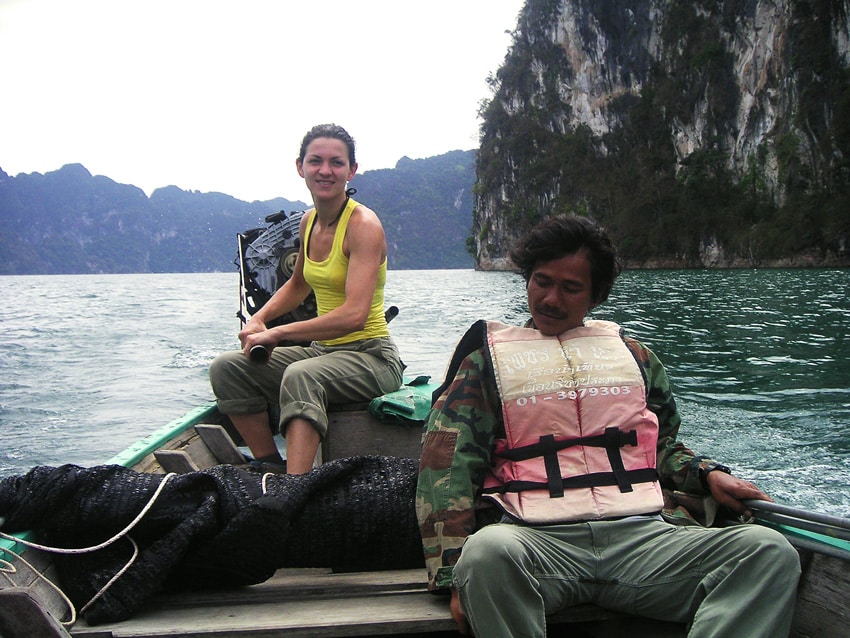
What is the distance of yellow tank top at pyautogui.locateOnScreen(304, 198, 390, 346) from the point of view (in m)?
2.95

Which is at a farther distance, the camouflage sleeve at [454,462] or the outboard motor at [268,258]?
the outboard motor at [268,258]

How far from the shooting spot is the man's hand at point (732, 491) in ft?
5.98

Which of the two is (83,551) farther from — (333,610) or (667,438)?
(667,438)

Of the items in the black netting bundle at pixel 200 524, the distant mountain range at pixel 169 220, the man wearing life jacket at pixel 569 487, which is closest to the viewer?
the man wearing life jacket at pixel 569 487

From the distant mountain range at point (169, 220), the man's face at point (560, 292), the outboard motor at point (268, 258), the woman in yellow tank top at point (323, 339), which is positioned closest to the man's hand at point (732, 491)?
the man's face at point (560, 292)

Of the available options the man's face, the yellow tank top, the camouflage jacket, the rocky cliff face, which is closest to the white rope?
the camouflage jacket

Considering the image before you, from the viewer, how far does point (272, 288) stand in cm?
508

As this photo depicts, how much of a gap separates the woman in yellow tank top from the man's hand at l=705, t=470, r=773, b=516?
1.39 meters

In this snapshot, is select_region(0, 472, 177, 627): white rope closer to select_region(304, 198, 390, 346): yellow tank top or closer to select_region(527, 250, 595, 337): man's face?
select_region(527, 250, 595, 337): man's face

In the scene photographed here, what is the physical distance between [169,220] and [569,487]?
642 ft

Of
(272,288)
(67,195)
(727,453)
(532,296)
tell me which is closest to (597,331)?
(532,296)

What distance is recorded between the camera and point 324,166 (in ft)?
9.49

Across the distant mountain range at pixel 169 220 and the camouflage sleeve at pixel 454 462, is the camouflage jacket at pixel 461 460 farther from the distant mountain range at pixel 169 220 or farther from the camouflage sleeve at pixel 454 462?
the distant mountain range at pixel 169 220

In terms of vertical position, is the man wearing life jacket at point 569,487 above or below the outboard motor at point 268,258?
below
